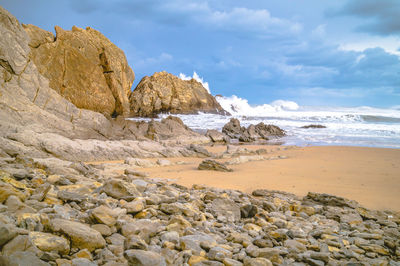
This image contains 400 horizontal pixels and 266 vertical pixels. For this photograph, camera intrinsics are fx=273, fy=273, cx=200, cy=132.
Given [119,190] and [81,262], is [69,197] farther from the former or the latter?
[81,262]

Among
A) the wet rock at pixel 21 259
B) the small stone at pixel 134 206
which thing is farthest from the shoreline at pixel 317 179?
the wet rock at pixel 21 259

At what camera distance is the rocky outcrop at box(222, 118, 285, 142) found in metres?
20.1

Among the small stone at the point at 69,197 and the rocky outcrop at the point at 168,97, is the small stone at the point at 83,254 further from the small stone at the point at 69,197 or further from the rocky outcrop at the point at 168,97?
the rocky outcrop at the point at 168,97

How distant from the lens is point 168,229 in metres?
2.84

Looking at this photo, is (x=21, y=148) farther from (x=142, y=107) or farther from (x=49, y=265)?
(x=142, y=107)

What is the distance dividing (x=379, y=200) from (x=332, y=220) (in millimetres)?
1882

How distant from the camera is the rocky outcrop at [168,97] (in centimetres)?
3056

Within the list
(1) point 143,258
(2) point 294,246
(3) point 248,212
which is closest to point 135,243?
(1) point 143,258

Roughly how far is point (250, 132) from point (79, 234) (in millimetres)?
19602

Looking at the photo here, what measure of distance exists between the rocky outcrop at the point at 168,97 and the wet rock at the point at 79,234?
28.5 metres

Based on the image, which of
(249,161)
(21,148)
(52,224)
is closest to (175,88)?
(249,161)

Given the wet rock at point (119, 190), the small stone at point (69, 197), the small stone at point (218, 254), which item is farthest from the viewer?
the wet rock at point (119, 190)

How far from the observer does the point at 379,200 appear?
5.16 meters

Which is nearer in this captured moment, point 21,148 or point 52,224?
point 52,224
